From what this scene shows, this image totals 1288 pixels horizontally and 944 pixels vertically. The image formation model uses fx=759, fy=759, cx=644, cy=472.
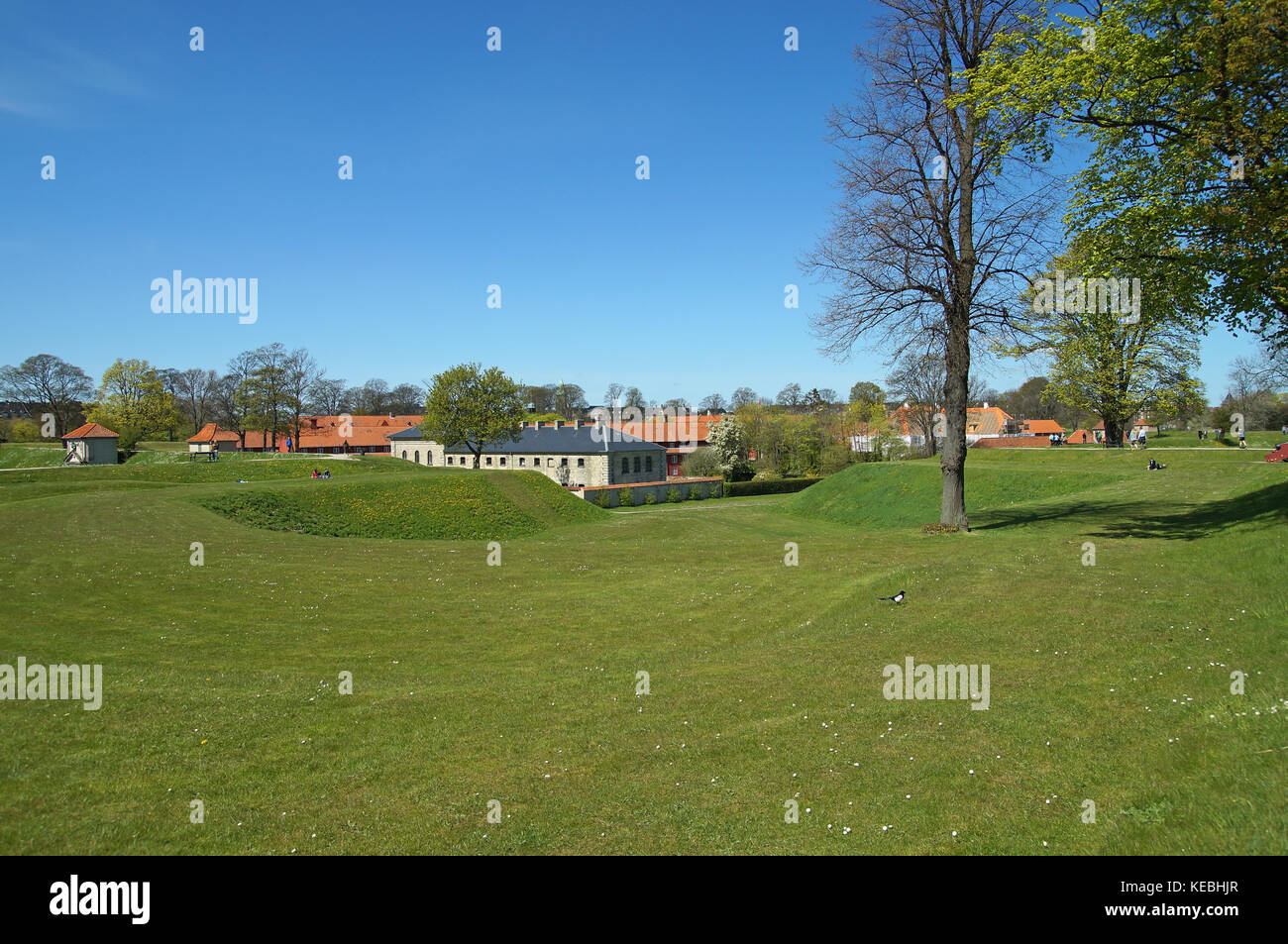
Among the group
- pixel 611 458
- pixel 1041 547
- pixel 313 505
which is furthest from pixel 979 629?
pixel 611 458

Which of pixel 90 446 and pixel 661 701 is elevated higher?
pixel 90 446

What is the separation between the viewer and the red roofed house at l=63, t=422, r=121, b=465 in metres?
A: 65.0

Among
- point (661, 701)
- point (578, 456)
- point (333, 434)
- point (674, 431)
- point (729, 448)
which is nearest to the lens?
point (661, 701)

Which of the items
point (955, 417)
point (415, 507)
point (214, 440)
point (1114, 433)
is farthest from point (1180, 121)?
point (214, 440)

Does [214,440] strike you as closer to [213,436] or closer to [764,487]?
[213,436]

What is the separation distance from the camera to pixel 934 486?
39938 millimetres

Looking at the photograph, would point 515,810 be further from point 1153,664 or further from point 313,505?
point 313,505

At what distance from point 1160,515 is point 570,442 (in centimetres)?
6899

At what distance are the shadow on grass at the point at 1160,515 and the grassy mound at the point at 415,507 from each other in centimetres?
2244

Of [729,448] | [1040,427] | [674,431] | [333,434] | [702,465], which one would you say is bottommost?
[702,465]

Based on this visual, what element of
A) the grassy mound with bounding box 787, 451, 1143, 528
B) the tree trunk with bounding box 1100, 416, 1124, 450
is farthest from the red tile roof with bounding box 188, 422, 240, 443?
the tree trunk with bounding box 1100, 416, 1124, 450

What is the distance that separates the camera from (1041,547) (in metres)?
19.0

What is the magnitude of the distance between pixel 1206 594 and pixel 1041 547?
5.90 metres

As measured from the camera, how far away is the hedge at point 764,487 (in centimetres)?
8281
